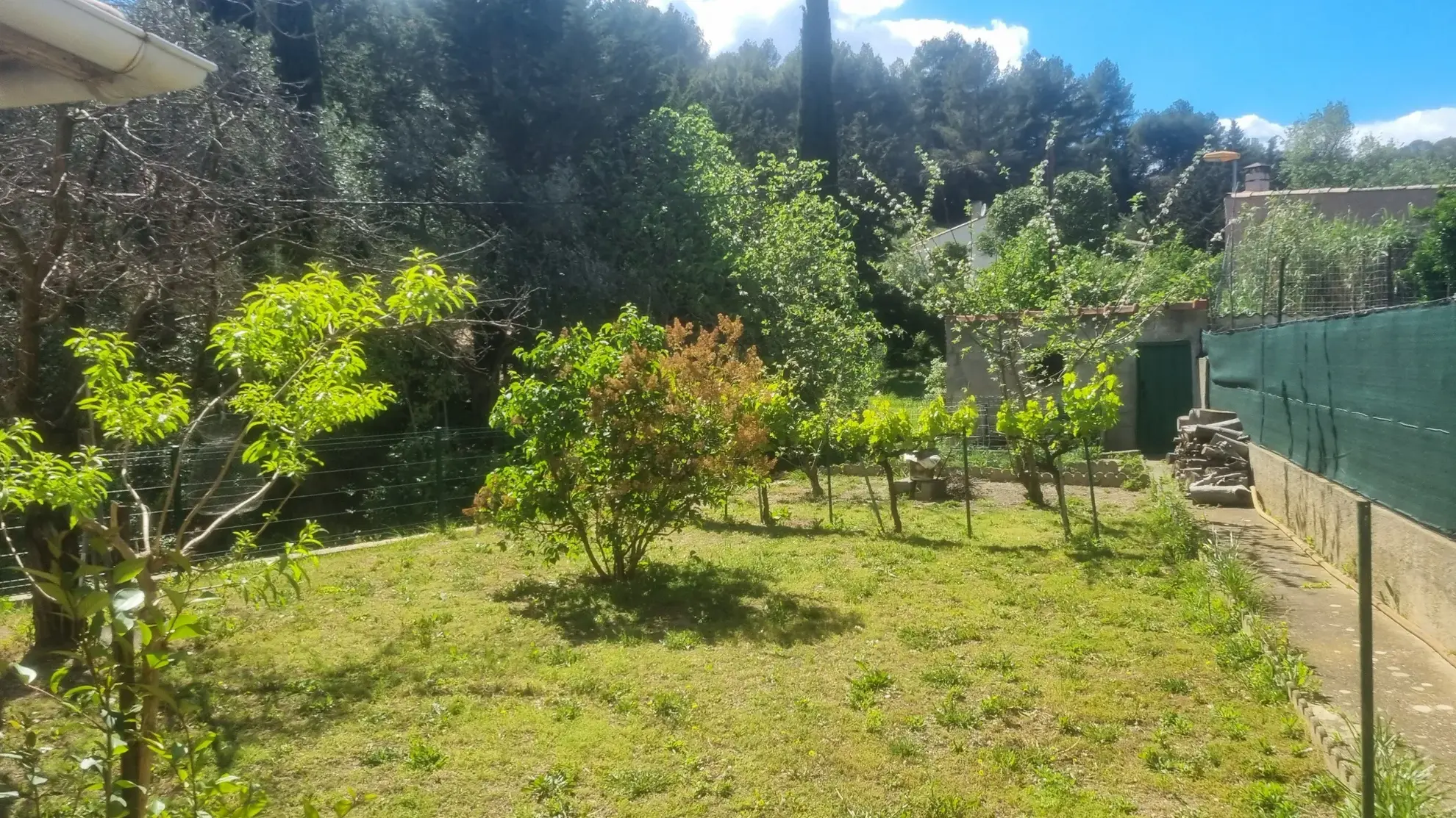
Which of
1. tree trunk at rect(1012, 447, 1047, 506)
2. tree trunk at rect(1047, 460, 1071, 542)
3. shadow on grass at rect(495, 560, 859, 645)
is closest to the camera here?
shadow on grass at rect(495, 560, 859, 645)

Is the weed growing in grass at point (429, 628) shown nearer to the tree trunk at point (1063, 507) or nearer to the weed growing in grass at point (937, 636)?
the weed growing in grass at point (937, 636)

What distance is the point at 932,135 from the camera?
149ft

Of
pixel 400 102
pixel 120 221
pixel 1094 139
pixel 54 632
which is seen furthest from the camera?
pixel 1094 139

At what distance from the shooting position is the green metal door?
17.8 m

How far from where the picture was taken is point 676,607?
792cm

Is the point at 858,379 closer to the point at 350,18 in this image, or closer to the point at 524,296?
the point at 524,296

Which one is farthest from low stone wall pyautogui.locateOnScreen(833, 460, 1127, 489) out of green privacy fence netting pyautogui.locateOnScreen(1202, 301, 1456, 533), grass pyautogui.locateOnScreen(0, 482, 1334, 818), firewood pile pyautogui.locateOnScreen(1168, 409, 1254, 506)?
grass pyautogui.locateOnScreen(0, 482, 1334, 818)

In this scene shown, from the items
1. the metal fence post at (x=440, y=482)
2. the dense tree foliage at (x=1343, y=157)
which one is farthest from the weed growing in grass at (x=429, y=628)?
the dense tree foliage at (x=1343, y=157)

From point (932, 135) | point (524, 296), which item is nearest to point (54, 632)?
point (524, 296)

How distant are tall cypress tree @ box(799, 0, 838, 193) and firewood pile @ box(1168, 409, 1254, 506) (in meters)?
15.4

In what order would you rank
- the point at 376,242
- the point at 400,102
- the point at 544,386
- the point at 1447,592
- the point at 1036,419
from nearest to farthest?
the point at 1447,592
the point at 544,386
the point at 1036,419
the point at 376,242
the point at 400,102

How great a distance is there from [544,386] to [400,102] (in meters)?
10.1

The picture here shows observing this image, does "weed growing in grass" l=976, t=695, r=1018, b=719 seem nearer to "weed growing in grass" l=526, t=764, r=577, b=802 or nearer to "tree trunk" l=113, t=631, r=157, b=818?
"weed growing in grass" l=526, t=764, r=577, b=802

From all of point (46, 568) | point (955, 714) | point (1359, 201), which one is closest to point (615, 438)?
point (955, 714)
